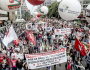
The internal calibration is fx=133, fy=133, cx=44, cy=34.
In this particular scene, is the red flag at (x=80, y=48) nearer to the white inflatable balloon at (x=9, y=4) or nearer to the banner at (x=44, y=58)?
the banner at (x=44, y=58)

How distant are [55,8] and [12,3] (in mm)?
42036

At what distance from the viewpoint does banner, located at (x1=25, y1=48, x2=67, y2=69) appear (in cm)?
639

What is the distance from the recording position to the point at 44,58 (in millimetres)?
6527

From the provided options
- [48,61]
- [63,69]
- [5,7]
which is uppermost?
[5,7]

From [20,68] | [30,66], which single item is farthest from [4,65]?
[30,66]

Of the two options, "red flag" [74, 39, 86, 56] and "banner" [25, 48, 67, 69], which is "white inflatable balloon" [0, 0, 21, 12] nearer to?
"banner" [25, 48, 67, 69]

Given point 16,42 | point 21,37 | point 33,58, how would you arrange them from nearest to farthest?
point 33,58 < point 16,42 < point 21,37

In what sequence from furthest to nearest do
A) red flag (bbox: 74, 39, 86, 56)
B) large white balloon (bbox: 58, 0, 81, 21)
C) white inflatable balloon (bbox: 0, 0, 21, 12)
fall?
red flag (bbox: 74, 39, 86, 56), large white balloon (bbox: 58, 0, 81, 21), white inflatable balloon (bbox: 0, 0, 21, 12)

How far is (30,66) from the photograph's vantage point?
6.42 meters

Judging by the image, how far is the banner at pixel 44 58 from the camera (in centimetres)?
639

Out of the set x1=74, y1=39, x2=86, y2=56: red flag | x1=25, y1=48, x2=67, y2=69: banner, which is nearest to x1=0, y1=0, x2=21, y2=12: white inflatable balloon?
x1=25, y1=48, x2=67, y2=69: banner

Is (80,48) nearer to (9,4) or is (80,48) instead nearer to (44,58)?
(44,58)

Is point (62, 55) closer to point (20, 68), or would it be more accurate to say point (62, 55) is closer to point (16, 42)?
point (20, 68)

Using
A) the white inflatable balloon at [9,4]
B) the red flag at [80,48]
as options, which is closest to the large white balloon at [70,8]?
the red flag at [80,48]
